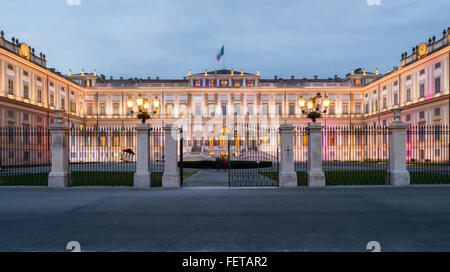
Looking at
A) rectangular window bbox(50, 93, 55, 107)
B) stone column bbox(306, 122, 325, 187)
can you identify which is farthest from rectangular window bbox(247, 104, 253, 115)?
stone column bbox(306, 122, 325, 187)

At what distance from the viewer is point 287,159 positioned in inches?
452

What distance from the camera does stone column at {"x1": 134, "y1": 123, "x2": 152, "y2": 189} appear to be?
38.3 feet

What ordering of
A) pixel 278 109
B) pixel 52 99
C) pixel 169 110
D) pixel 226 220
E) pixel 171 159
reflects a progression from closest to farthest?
pixel 226 220
pixel 171 159
pixel 52 99
pixel 169 110
pixel 278 109

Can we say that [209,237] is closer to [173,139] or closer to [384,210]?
[384,210]

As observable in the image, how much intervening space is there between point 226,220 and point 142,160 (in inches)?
245

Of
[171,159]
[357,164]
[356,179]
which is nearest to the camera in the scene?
[171,159]

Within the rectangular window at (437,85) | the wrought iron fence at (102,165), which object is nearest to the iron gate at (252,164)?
the wrought iron fence at (102,165)

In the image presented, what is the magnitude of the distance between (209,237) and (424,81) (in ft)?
128

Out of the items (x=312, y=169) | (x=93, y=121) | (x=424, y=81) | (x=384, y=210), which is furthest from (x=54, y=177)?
(x=93, y=121)

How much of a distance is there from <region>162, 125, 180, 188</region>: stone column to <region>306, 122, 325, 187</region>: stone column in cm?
520

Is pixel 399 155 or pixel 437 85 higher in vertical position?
pixel 437 85

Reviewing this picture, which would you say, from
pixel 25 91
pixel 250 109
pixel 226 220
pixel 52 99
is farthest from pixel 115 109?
pixel 226 220

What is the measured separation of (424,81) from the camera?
34969mm

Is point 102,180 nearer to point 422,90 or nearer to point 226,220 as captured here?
point 226,220
